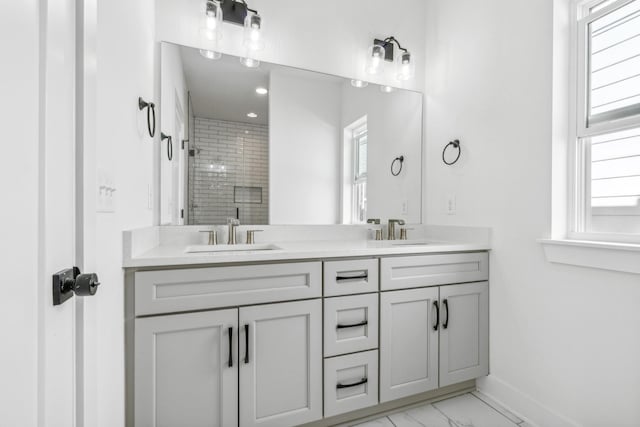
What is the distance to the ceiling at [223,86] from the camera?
1816 millimetres

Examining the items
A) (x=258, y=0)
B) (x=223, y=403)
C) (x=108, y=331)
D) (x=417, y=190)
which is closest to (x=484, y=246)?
(x=417, y=190)

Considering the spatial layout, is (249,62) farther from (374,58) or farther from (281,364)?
(281,364)

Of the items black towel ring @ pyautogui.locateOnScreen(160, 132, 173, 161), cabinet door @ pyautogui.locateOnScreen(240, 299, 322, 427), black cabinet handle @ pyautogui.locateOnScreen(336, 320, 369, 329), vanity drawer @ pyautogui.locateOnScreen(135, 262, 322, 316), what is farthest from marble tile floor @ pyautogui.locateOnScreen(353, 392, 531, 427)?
black towel ring @ pyautogui.locateOnScreen(160, 132, 173, 161)

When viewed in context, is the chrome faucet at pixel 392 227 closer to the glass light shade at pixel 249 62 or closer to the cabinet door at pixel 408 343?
the cabinet door at pixel 408 343

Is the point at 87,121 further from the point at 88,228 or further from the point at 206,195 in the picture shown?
the point at 206,195

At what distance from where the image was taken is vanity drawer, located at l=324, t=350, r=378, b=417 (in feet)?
4.78

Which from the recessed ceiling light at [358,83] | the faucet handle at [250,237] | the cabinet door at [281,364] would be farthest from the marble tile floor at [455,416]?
the recessed ceiling light at [358,83]

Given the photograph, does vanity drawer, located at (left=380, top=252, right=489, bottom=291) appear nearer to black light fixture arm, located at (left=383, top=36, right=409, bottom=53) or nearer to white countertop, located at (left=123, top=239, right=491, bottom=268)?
white countertop, located at (left=123, top=239, right=491, bottom=268)

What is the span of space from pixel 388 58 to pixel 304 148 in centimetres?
92

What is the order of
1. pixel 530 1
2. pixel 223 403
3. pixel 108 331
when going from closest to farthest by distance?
pixel 108 331, pixel 223 403, pixel 530 1

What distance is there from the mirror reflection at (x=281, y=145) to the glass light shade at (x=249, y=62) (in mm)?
18

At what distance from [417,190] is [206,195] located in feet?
4.87

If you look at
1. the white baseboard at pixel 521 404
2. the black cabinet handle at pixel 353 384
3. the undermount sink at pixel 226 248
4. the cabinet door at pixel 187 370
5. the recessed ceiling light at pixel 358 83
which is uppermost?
the recessed ceiling light at pixel 358 83

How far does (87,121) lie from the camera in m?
0.69
